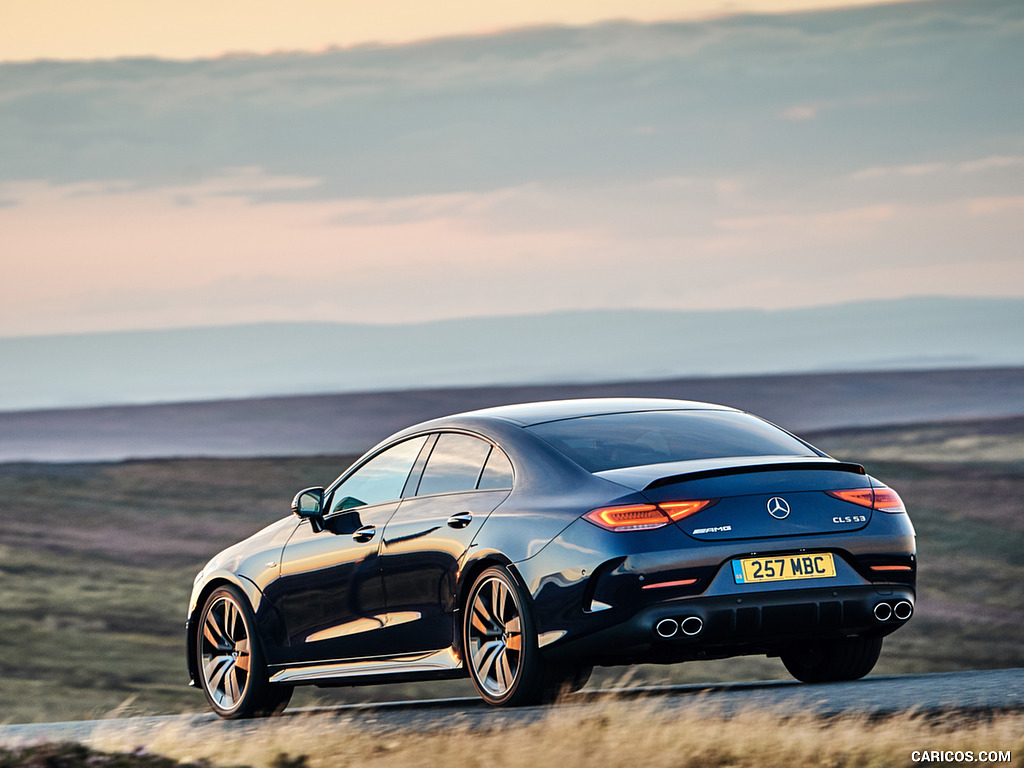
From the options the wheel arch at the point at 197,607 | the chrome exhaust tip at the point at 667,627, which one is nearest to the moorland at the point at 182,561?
the wheel arch at the point at 197,607

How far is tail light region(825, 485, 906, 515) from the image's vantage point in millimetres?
8281

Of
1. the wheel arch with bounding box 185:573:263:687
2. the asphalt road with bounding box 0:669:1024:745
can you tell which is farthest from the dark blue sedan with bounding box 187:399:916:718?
the wheel arch with bounding box 185:573:263:687

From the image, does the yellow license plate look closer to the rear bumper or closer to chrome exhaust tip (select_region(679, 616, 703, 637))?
the rear bumper

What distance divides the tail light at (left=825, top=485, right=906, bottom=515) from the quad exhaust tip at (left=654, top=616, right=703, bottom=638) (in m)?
0.94

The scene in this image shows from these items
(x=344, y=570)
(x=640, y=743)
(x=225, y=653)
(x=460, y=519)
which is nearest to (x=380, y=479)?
(x=344, y=570)

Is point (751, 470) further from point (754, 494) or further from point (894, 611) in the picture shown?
point (894, 611)

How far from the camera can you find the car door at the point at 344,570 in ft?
30.7

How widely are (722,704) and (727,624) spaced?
2.22ft

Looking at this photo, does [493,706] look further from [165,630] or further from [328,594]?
[165,630]

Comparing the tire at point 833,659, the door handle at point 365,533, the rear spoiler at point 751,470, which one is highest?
the rear spoiler at point 751,470

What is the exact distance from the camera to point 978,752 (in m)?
6.69

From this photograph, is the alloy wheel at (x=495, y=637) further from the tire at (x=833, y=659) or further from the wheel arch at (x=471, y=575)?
the tire at (x=833, y=659)

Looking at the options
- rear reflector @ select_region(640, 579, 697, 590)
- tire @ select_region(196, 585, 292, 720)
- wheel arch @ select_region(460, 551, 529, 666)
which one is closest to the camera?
rear reflector @ select_region(640, 579, 697, 590)

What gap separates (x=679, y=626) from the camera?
7938mm
